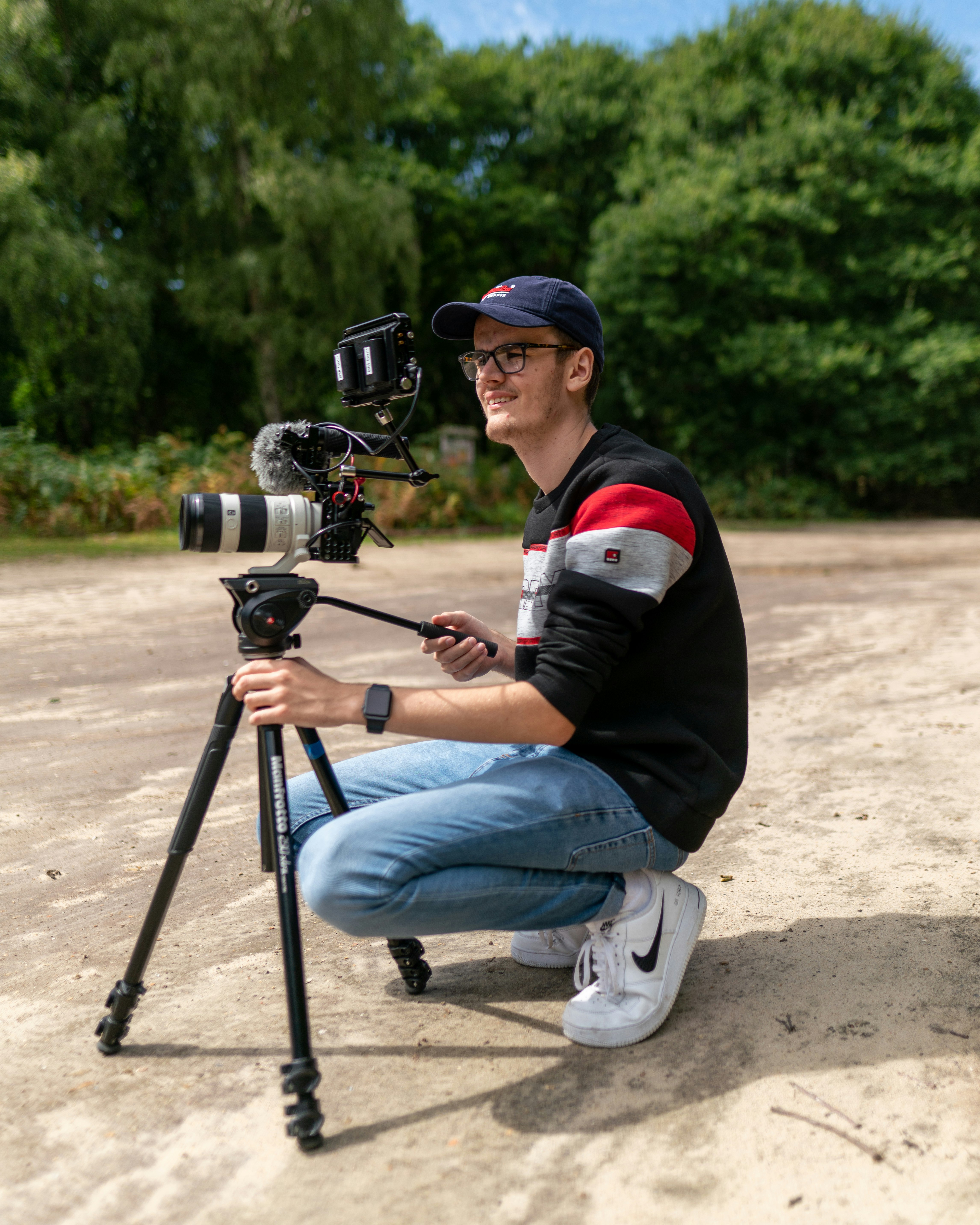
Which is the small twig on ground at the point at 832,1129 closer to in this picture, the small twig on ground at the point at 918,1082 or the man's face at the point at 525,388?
the small twig on ground at the point at 918,1082

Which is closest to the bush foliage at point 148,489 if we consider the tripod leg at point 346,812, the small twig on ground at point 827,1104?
the tripod leg at point 346,812

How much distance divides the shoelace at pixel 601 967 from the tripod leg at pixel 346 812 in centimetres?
41

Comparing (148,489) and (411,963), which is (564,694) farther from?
(148,489)

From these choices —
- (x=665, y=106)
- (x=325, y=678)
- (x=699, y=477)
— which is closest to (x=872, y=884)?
(x=325, y=678)

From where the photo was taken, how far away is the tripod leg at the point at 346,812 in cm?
229

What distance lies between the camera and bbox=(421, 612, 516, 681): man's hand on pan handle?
2604 mm

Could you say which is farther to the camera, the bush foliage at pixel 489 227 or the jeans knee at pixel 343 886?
the bush foliage at pixel 489 227

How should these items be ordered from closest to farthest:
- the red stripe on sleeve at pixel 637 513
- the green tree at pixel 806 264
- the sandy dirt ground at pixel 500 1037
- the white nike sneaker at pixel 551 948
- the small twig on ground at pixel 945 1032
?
the sandy dirt ground at pixel 500 1037
the red stripe on sleeve at pixel 637 513
the small twig on ground at pixel 945 1032
the white nike sneaker at pixel 551 948
the green tree at pixel 806 264

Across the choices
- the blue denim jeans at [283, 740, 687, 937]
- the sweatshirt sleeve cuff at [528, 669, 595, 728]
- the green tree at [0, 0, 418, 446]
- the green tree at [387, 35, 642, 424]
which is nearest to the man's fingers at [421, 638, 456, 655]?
the blue denim jeans at [283, 740, 687, 937]

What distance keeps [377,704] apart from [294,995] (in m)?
0.60

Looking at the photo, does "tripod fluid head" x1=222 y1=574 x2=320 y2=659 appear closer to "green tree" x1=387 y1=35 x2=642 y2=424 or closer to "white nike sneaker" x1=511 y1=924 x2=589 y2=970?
"white nike sneaker" x1=511 y1=924 x2=589 y2=970

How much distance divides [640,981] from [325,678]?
106 cm

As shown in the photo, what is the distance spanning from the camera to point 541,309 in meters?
2.39

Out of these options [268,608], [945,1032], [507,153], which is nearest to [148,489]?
[268,608]
